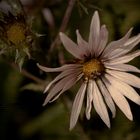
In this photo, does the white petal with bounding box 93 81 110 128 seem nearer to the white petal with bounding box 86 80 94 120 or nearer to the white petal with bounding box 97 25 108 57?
the white petal with bounding box 86 80 94 120

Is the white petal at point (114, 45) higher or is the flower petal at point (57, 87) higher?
the white petal at point (114, 45)

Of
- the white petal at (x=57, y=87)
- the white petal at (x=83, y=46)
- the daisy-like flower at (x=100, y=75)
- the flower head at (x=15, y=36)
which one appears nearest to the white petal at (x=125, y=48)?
the daisy-like flower at (x=100, y=75)

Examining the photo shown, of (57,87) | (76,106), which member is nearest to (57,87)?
(57,87)

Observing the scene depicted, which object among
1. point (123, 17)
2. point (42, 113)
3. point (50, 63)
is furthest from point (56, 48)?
point (42, 113)

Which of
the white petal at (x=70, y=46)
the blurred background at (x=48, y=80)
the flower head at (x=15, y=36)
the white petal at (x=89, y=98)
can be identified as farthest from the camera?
the blurred background at (x=48, y=80)

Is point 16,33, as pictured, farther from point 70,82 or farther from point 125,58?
point 125,58

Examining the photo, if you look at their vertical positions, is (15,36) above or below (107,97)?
above

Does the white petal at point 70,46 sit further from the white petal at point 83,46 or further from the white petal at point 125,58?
the white petal at point 125,58
